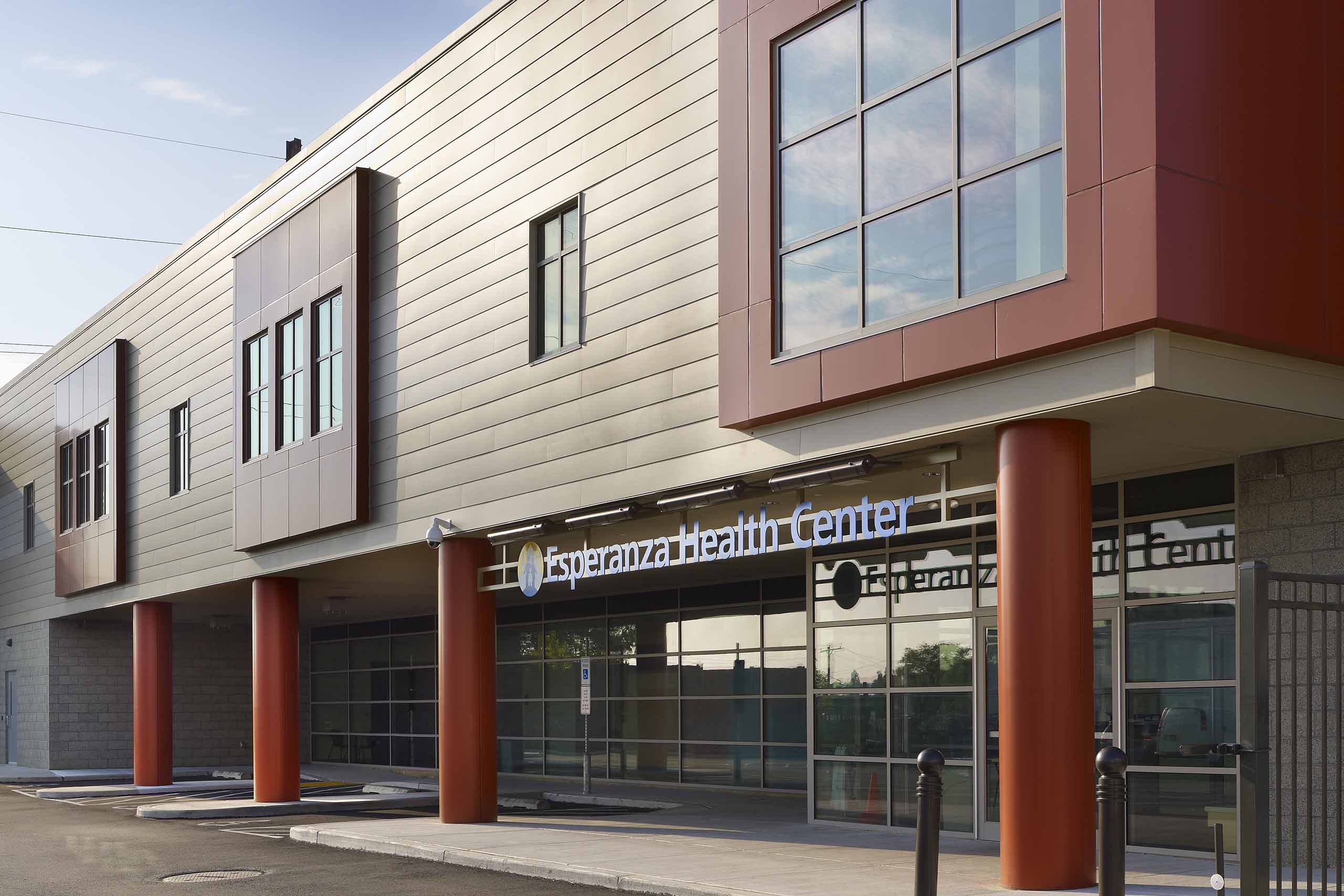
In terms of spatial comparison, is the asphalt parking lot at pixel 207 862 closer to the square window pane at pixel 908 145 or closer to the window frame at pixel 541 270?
the window frame at pixel 541 270

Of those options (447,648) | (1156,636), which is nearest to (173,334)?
(447,648)

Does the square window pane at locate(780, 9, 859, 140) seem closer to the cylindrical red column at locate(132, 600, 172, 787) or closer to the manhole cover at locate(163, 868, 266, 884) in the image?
the manhole cover at locate(163, 868, 266, 884)

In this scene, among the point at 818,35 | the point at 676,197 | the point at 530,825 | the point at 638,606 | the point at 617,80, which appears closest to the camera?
the point at 818,35

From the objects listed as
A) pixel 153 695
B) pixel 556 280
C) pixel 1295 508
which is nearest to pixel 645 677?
pixel 153 695

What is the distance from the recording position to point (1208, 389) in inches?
404

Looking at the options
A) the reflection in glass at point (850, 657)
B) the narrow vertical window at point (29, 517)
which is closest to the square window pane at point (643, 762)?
the reflection in glass at point (850, 657)

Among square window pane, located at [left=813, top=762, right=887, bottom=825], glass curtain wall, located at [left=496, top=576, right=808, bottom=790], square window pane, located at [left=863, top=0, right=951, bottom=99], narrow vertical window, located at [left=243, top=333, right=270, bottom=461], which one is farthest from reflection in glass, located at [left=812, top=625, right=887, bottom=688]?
narrow vertical window, located at [left=243, top=333, right=270, bottom=461]

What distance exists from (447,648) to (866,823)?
591cm

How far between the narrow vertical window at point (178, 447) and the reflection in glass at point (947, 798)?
1710 centimetres

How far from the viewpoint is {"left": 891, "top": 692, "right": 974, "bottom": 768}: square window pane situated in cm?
1522

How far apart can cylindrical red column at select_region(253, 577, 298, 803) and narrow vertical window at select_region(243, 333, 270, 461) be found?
2.32 metres

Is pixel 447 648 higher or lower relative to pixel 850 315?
lower

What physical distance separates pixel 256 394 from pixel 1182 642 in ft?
55.0

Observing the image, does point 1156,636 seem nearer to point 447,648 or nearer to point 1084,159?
point 1084,159
